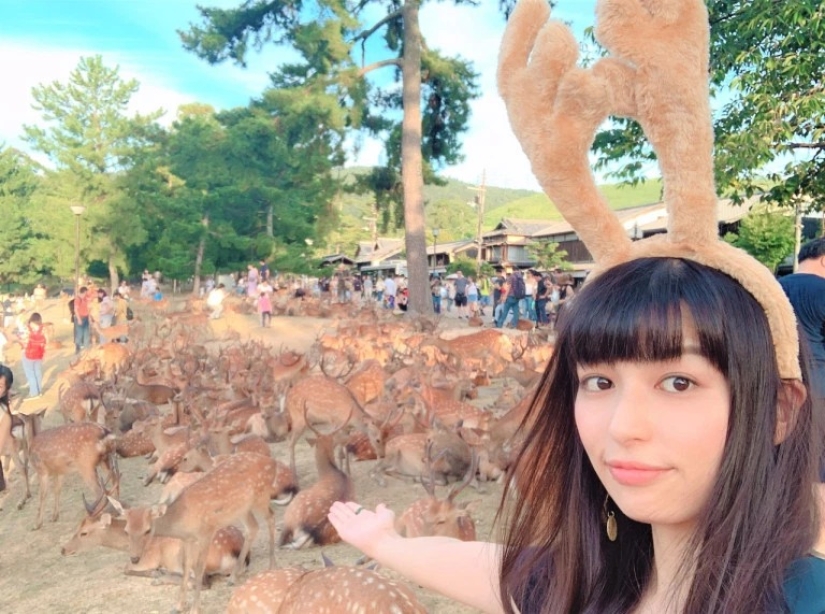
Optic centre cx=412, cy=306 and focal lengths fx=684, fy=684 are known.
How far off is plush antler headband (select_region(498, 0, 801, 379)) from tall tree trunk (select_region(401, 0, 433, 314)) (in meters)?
15.0

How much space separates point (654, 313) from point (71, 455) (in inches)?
195

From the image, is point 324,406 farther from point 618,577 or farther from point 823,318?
point 618,577

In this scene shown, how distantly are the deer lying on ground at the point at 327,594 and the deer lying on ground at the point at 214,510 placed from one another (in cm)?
77

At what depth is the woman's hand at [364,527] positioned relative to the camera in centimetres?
166

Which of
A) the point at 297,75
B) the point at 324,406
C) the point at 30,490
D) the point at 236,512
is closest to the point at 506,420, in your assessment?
the point at 324,406

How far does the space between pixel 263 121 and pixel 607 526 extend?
19727 mm

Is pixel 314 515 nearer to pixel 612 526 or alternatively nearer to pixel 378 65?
pixel 612 526

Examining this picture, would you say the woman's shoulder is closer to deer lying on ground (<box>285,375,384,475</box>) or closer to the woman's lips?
the woman's lips

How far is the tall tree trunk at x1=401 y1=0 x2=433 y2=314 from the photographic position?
54.3 feet

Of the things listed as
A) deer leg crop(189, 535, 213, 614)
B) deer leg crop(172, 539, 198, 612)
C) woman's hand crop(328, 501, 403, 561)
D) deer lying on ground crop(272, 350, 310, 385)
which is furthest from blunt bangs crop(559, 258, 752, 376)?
deer lying on ground crop(272, 350, 310, 385)

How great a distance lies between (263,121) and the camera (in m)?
19.6

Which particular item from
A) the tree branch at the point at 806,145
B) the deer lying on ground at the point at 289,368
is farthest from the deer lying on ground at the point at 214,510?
the tree branch at the point at 806,145

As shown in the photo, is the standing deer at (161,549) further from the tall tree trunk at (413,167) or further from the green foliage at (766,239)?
the green foliage at (766,239)

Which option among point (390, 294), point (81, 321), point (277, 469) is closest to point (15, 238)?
point (390, 294)
